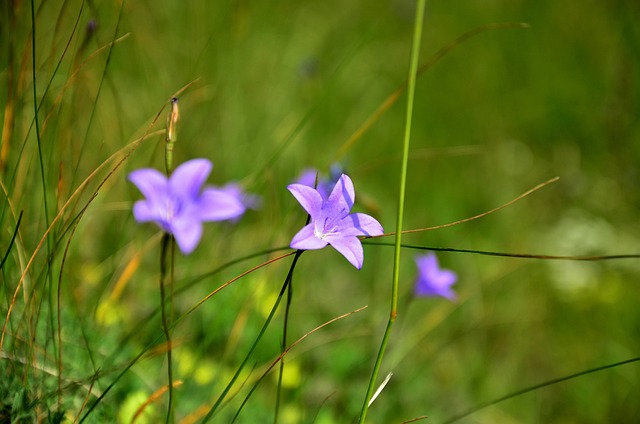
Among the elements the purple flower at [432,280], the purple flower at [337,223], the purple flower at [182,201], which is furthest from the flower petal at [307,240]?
the purple flower at [432,280]

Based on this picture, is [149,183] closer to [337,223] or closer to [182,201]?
[182,201]

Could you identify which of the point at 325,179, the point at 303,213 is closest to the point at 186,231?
the point at 325,179

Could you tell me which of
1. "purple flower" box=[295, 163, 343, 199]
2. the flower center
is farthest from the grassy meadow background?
the flower center

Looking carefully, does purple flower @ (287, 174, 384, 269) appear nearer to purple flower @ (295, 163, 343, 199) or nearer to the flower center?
the flower center

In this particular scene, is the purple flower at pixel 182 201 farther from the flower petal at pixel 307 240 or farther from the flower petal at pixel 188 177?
the flower petal at pixel 307 240

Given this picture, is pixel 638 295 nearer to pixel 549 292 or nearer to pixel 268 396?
pixel 549 292

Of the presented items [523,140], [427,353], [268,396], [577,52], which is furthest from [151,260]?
[577,52]

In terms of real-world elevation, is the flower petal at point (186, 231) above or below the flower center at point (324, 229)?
below
